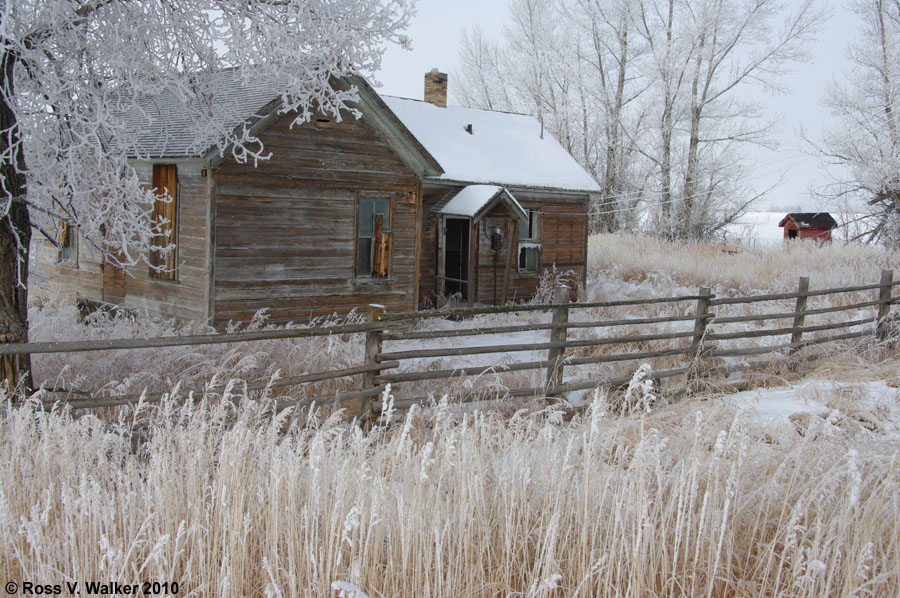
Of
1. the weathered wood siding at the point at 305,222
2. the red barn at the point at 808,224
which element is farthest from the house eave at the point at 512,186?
the red barn at the point at 808,224

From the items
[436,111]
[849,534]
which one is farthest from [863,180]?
[849,534]

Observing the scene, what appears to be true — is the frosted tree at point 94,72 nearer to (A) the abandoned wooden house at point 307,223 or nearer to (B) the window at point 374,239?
(A) the abandoned wooden house at point 307,223

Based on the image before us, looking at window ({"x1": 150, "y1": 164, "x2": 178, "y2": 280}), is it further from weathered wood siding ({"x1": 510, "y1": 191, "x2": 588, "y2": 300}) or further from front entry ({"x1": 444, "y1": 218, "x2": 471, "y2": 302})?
weathered wood siding ({"x1": 510, "y1": 191, "x2": 588, "y2": 300})

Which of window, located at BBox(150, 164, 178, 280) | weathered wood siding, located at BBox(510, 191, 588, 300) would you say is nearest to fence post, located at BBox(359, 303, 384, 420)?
window, located at BBox(150, 164, 178, 280)

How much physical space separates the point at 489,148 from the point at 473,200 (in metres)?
3.32

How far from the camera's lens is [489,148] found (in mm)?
18531

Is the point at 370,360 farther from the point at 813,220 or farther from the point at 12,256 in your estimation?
the point at 813,220

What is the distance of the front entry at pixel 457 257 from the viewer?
671 inches

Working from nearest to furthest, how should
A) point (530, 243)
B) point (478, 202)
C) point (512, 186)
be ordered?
point (478, 202) < point (512, 186) < point (530, 243)

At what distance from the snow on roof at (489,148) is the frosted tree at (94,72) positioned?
922 cm

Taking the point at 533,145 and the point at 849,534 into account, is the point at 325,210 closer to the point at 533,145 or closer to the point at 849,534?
the point at 533,145

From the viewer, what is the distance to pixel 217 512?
3.35m

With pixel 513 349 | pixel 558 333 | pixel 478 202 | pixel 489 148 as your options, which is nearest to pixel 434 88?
pixel 489 148

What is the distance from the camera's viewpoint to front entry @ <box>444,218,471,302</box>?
17.0 m
